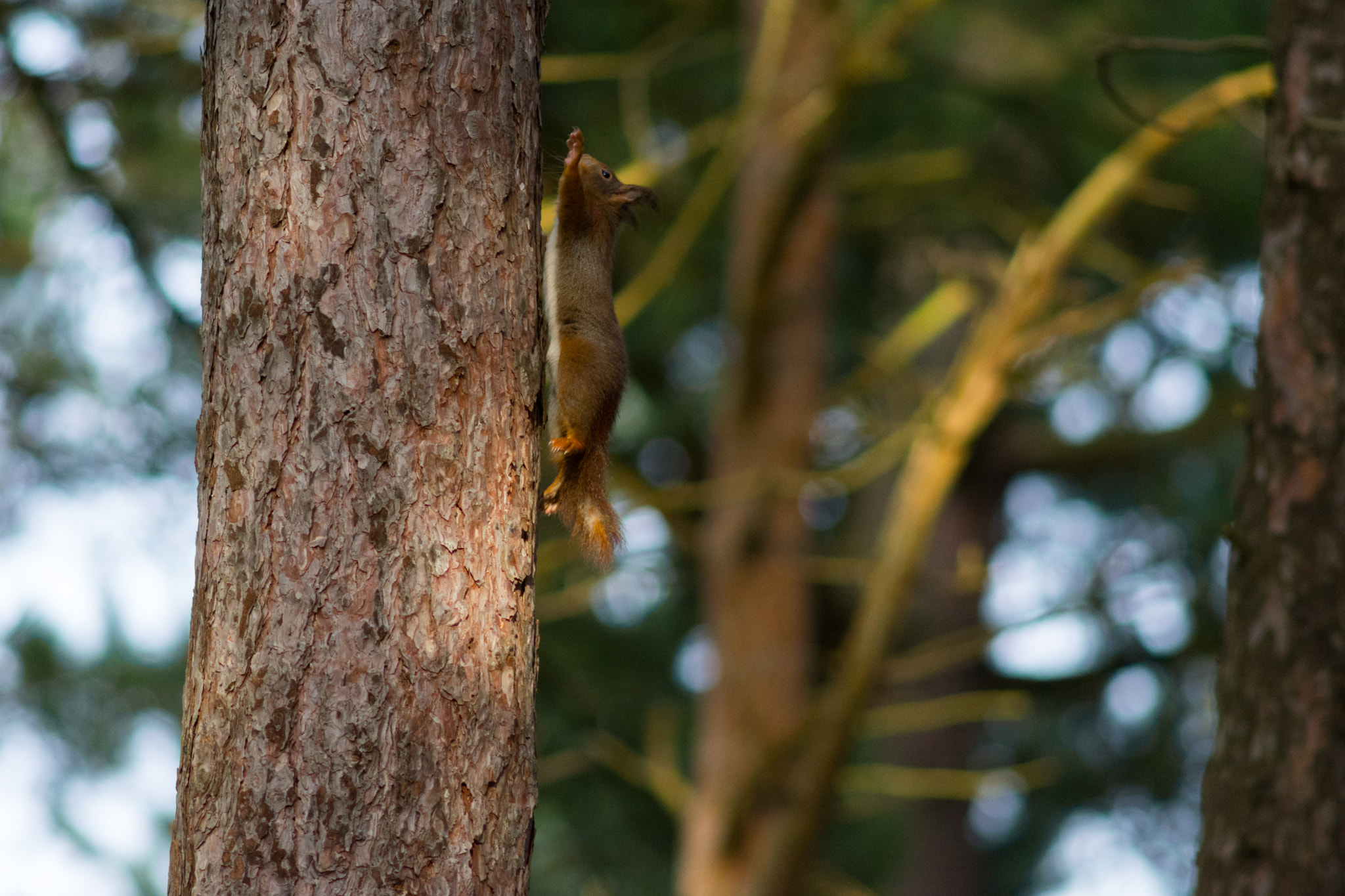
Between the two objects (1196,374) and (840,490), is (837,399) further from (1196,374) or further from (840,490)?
(1196,374)

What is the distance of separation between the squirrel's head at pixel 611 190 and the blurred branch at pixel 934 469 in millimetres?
2215

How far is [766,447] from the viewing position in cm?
527

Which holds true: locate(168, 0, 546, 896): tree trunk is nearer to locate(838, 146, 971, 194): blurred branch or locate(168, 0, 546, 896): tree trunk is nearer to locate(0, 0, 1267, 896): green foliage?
locate(0, 0, 1267, 896): green foliage

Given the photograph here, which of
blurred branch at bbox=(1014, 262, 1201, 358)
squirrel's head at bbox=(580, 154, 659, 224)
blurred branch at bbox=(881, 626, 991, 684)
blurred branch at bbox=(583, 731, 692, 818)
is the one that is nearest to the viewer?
squirrel's head at bbox=(580, 154, 659, 224)

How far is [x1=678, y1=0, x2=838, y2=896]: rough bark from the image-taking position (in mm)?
5016

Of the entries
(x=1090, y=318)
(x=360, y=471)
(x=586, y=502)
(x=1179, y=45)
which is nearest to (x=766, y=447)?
(x=1090, y=318)

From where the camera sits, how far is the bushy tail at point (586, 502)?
6.97 ft

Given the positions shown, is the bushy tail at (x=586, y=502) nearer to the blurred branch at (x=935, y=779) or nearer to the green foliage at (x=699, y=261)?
the green foliage at (x=699, y=261)

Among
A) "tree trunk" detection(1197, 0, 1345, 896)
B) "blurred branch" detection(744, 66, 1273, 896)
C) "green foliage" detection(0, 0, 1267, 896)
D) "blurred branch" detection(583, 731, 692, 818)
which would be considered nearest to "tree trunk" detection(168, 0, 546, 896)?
"tree trunk" detection(1197, 0, 1345, 896)

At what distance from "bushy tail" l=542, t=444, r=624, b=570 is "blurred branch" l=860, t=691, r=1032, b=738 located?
291cm

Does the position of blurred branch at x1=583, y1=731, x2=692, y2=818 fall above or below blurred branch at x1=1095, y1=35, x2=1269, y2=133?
below

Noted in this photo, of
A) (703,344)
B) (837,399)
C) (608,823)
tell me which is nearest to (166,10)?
(837,399)

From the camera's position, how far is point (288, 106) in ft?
5.16

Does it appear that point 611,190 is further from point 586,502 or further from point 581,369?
point 586,502
